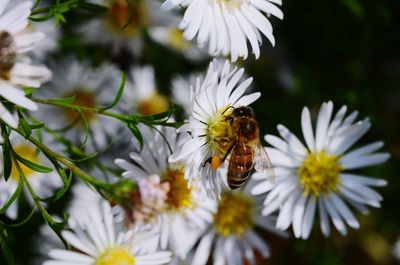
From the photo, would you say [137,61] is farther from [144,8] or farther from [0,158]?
[0,158]

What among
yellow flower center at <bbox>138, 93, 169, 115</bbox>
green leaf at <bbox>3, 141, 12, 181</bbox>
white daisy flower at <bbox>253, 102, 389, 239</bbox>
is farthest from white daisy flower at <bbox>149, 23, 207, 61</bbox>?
green leaf at <bbox>3, 141, 12, 181</bbox>

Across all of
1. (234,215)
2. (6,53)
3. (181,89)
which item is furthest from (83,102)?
(6,53)

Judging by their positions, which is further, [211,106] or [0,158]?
[0,158]

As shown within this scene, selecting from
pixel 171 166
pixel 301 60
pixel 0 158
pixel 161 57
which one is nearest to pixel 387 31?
pixel 301 60

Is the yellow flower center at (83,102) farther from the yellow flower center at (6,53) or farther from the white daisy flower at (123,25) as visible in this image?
the yellow flower center at (6,53)

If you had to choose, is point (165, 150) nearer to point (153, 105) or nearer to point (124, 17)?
point (153, 105)

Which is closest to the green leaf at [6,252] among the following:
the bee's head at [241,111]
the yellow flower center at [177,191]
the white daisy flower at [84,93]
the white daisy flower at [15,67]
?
the white daisy flower at [15,67]

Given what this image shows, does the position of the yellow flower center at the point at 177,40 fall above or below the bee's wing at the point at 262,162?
below
